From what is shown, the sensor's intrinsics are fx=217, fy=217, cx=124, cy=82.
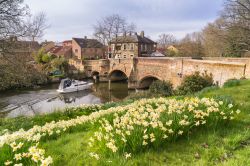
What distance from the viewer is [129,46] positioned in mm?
45844

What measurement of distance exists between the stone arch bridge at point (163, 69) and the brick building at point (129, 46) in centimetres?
846

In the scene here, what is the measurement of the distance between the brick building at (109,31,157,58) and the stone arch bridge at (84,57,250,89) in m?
8.46

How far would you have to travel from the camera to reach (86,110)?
28.7 ft

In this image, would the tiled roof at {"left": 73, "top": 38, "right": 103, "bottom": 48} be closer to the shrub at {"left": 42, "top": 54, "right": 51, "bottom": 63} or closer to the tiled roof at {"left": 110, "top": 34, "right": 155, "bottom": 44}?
the tiled roof at {"left": 110, "top": 34, "right": 155, "bottom": 44}

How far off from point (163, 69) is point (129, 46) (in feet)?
68.0

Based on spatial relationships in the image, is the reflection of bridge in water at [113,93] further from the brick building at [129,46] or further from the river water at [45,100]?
the brick building at [129,46]

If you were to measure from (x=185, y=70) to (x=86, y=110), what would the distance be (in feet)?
50.9

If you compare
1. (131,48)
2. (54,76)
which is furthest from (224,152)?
(131,48)

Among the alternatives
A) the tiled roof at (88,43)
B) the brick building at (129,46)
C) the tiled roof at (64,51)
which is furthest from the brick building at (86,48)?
the brick building at (129,46)

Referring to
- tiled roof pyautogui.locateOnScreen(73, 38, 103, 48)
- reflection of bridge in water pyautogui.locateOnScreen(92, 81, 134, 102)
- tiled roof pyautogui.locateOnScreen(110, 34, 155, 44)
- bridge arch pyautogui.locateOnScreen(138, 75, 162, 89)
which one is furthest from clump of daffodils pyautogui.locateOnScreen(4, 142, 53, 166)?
tiled roof pyautogui.locateOnScreen(73, 38, 103, 48)

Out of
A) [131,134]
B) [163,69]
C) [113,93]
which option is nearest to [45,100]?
[113,93]

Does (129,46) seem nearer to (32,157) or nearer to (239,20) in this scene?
(239,20)

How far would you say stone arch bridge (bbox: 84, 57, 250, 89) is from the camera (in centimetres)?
1633

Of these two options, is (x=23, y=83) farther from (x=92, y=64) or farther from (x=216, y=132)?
(x=92, y=64)
